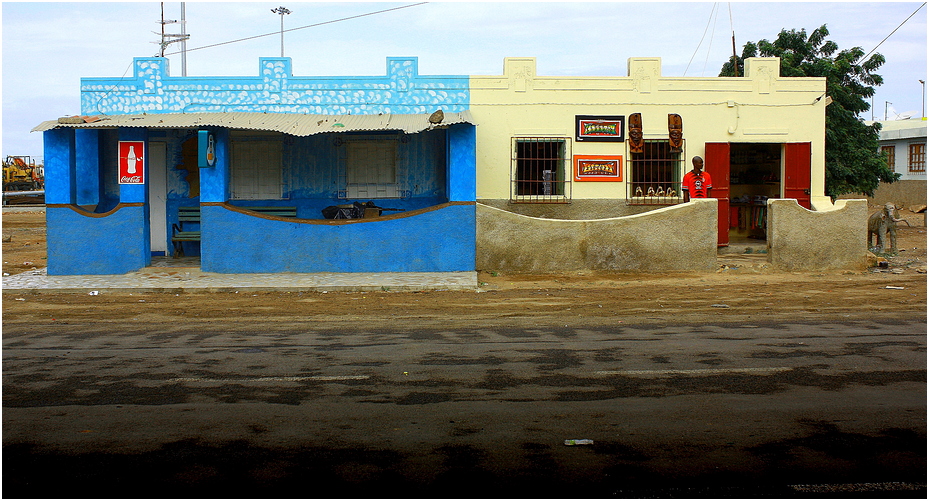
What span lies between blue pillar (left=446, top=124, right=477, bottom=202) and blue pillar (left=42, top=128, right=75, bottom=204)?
7.40 meters

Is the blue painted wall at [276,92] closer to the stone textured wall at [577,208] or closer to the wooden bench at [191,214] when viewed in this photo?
the wooden bench at [191,214]

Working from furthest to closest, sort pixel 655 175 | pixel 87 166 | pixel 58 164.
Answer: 1. pixel 655 175
2. pixel 87 166
3. pixel 58 164

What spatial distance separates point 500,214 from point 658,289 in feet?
11.5

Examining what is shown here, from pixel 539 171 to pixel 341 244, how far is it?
16.7 feet

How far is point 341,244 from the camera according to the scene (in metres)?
15.4

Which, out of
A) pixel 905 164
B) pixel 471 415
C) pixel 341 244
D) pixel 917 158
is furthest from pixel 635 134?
pixel 905 164

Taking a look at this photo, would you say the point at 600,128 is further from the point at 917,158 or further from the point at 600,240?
the point at 917,158

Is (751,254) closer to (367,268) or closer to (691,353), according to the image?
(367,268)

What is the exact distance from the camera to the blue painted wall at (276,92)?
16.8 metres

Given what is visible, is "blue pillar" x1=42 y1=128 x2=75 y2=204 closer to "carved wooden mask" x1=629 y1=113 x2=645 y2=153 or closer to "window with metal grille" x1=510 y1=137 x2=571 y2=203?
"window with metal grille" x1=510 y1=137 x2=571 y2=203

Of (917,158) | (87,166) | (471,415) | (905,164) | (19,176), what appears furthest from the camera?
(19,176)

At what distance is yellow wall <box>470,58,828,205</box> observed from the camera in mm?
17438

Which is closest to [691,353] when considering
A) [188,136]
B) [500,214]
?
[500,214]

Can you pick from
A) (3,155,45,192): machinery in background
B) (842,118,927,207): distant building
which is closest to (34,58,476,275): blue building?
(842,118,927,207): distant building
